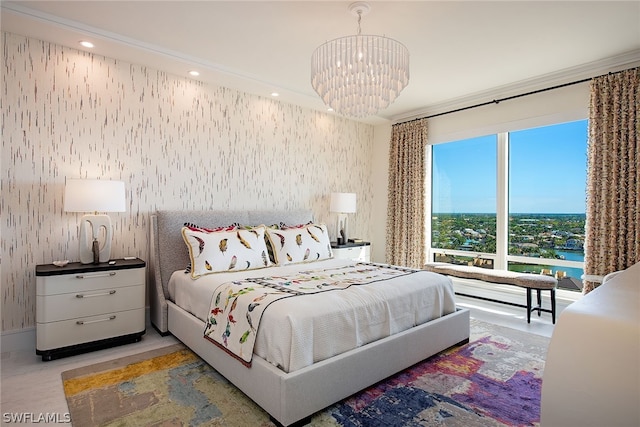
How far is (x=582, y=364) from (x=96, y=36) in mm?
3720

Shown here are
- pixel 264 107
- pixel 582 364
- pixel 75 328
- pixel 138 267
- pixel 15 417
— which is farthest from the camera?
pixel 264 107

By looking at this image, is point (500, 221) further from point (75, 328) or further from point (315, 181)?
point (75, 328)

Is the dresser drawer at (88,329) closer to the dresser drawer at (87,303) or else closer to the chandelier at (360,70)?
the dresser drawer at (87,303)

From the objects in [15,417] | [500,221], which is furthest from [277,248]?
[500,221]

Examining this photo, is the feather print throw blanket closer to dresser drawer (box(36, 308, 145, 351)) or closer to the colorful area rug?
the colorful area rug

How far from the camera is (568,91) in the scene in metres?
3.80

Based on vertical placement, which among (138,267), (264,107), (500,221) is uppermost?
(264,107)

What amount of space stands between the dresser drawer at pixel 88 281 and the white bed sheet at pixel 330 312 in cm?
36

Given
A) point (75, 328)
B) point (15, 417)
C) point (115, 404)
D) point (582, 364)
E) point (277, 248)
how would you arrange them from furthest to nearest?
point (277, 248) < point (75, 328) < point (115, 404) < point (15, 417) < point (582, 364)

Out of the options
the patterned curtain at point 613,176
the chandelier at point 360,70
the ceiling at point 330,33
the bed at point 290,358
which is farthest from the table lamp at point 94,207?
the patterned curtain at point 613,176

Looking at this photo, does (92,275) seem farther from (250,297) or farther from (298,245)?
(298,245)

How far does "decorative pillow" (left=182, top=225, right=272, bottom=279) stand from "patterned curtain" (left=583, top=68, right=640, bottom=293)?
10.9 ft

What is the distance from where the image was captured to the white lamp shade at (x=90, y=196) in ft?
9.16

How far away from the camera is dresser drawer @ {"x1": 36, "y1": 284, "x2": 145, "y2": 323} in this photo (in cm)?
266
